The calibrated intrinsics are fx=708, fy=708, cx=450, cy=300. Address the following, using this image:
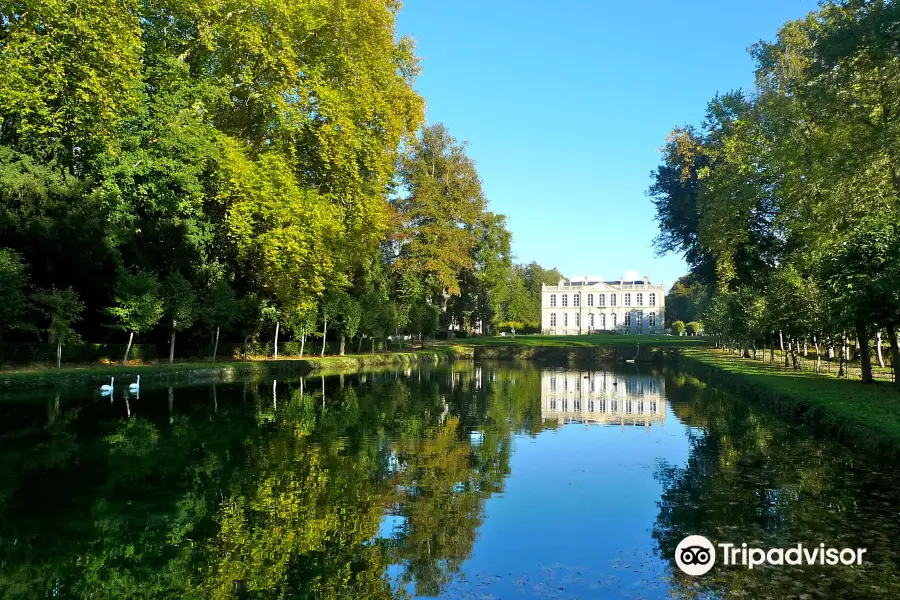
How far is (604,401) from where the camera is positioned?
66.0ft

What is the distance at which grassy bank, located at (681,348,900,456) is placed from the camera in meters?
10.3

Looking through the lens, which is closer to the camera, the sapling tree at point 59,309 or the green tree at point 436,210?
the sapling tree at point 59,309

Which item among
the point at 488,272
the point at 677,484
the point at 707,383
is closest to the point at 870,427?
the point at 677,484

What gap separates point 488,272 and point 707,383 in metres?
30.8

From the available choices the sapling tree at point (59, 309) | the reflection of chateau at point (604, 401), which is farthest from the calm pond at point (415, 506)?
the sapling tree at point (59, 309)

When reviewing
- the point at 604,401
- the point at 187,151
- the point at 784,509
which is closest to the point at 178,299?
the point at 187,151

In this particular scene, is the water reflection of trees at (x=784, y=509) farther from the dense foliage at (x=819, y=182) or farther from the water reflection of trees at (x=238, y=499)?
the dense foliage at (x=819, y=182)

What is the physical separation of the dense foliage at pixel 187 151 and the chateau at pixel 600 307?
69515mm

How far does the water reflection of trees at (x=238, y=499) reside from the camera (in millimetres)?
5223

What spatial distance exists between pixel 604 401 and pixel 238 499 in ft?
46.9

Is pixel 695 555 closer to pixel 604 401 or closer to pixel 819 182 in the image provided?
pixel 604 401

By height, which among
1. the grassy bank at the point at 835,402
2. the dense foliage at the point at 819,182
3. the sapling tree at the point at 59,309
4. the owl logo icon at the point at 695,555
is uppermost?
the dense foliage at the point at 819,182

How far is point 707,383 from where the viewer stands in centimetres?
2658

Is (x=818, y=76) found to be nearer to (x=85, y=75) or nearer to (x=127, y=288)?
(x=85, y=75)
